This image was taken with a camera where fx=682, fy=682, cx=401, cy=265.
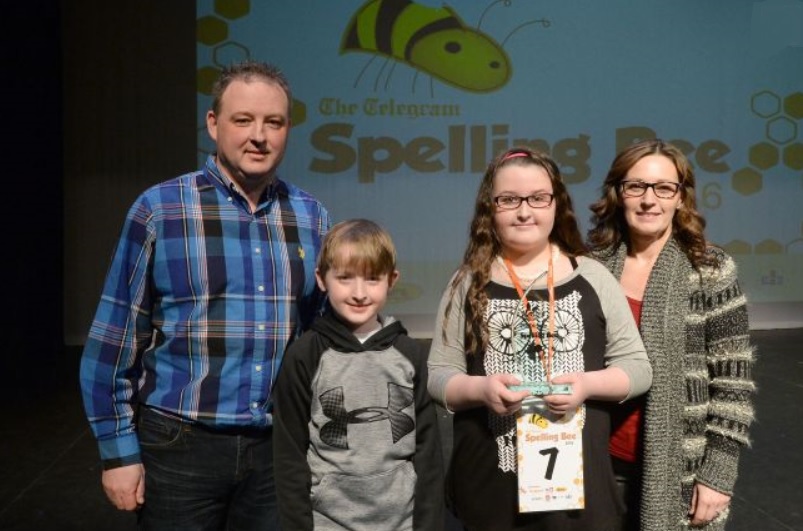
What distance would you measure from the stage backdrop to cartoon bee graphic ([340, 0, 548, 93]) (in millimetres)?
13

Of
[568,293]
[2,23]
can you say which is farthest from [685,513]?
[2,23]

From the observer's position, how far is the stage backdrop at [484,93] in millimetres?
6207

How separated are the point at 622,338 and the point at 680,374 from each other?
0.59ft

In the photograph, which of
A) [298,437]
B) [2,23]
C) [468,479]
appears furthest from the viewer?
[2,23]

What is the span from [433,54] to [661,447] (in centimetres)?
540

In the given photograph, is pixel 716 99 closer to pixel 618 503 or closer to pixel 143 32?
pixel 143 32

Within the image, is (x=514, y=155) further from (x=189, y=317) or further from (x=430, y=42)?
(x=430, y=42)

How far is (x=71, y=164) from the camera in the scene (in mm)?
6332

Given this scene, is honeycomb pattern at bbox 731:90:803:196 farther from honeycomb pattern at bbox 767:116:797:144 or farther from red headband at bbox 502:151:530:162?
red headband at bbox 502:151:530:162

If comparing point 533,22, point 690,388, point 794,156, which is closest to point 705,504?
point 690,388

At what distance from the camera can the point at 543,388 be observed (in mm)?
1265

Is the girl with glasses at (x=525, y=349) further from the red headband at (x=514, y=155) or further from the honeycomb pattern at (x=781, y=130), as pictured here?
the honeycomb pattern at (x=781, y=130)

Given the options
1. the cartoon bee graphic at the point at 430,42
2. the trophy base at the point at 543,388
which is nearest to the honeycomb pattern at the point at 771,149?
the cartoon bee graphic at the point at 430,42

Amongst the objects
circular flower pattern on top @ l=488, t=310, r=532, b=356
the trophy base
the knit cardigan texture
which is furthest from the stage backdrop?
the trophy base
